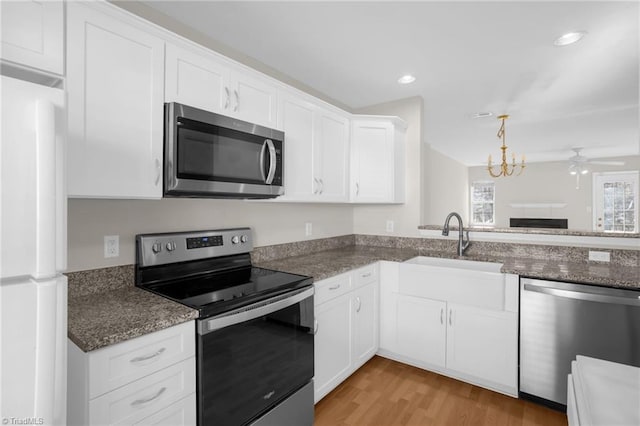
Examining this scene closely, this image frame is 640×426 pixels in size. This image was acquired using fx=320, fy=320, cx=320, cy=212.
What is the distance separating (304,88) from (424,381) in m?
2.69

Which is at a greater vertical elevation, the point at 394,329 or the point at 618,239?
the point at 618,239

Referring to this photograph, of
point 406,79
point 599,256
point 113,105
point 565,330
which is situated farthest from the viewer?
point 406,79

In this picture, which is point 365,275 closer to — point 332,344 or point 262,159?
point 332,344

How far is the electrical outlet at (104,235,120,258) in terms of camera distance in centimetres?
162

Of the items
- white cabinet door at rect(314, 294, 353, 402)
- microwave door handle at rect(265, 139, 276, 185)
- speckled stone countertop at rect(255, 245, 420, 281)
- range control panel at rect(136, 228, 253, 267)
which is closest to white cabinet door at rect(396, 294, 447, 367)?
speckled stone countertop at rect(255, 245, 420, 281)

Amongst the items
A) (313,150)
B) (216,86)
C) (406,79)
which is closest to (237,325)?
(216,86)

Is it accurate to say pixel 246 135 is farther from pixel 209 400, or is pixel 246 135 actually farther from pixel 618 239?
pixel 618 239

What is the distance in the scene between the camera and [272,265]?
235cm

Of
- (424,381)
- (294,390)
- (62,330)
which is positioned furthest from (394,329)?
(62,330)

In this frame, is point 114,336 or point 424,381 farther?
point 424,381

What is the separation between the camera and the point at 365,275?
252cm

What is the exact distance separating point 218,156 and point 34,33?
83 cm

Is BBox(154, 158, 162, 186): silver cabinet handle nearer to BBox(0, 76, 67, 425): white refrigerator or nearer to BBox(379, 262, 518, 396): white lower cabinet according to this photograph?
BBox(0, 76, 67, 425): white refrigerator

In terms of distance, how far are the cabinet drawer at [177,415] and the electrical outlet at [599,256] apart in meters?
2.85
